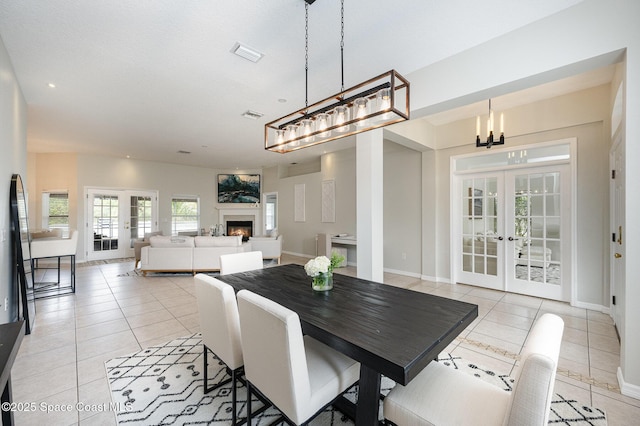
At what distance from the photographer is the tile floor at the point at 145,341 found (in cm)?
189

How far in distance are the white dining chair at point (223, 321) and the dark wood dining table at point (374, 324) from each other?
0.34m

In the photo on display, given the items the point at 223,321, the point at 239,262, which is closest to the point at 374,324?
the point at 223,321

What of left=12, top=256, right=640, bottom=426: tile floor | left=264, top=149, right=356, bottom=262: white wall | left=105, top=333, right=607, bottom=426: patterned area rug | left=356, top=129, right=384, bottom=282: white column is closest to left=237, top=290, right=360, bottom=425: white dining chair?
left=105, top=333, right=607, bottom=426: patterned area rug

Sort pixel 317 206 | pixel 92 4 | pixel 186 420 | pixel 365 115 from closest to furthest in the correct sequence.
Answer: pixel 186 420 < pixel 365 115 < pixel 92 4 < pixel 317 206

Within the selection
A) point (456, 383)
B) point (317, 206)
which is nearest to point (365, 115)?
point (456, 383)

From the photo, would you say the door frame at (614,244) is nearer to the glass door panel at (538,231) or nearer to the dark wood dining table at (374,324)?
the glass door panel at (538,231)

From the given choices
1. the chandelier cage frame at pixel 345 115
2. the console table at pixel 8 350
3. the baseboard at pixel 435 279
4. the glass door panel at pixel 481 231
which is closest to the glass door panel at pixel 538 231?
the glass door panel at pixel 481 231

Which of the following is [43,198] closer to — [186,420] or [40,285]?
[40,285]

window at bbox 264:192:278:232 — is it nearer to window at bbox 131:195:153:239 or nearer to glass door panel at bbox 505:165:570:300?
window at bbox 131:195:153:239

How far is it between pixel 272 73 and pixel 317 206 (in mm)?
4731

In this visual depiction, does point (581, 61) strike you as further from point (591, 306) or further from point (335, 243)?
point (335, 243)

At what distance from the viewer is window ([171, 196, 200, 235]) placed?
28.4 ft

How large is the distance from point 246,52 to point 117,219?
733 centimetres

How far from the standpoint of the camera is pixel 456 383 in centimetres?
134
